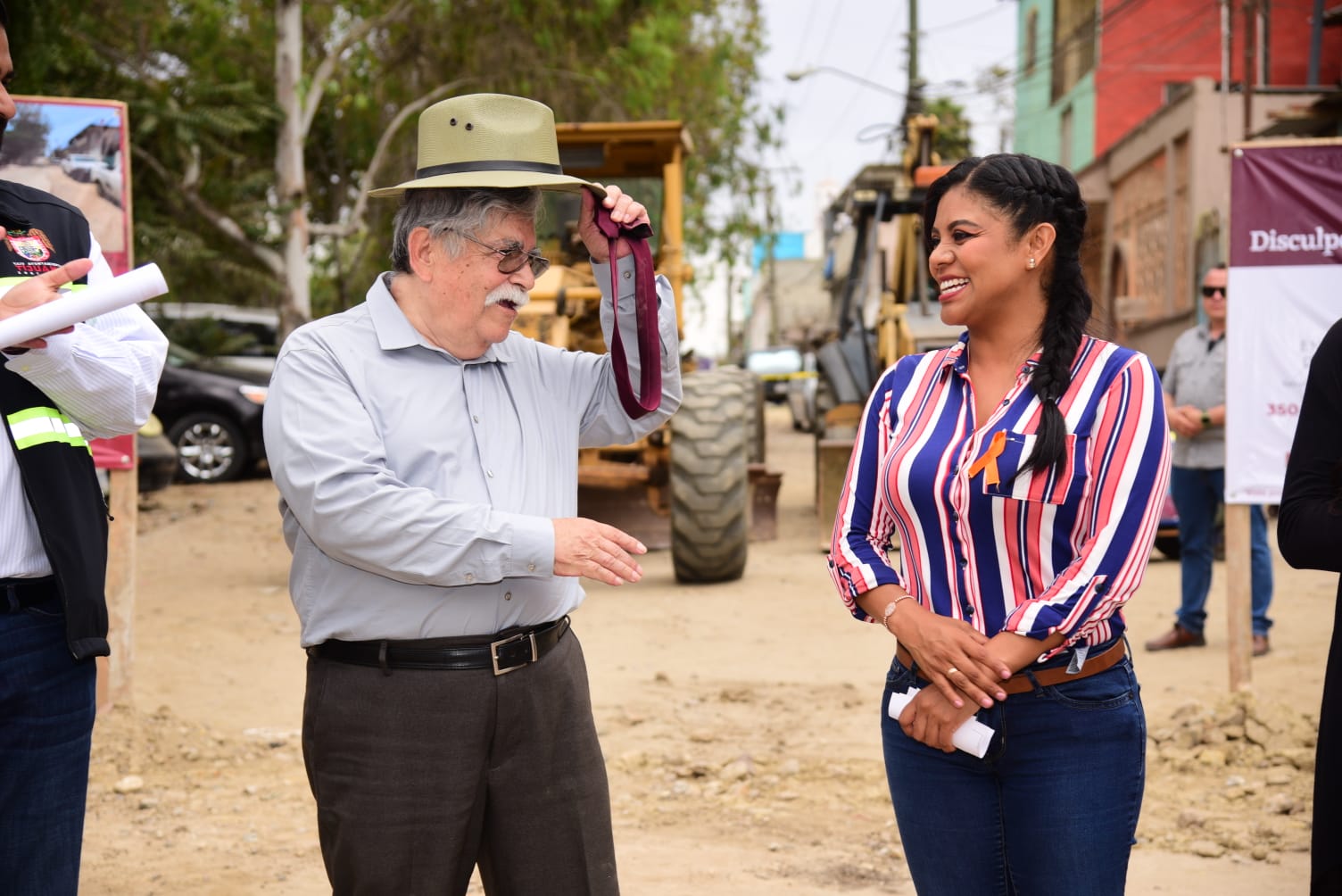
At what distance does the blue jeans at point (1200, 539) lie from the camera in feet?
23.5

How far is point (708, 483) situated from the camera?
29.3 feet

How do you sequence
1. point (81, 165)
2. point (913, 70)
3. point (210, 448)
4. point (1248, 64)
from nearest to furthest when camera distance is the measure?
point (81, 165) → point (1248, 64) → point (210, 448) → point (913, 70)

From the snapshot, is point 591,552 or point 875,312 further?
point 875,312

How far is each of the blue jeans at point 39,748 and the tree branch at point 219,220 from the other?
11.3 meters

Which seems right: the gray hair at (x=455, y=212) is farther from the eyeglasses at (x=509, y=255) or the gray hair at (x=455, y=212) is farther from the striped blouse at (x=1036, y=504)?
the striped blouse at (x=1036, y=504)

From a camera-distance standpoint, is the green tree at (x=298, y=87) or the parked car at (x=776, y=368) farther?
the parked car at (x=776, y=368)

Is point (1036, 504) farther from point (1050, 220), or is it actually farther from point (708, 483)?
point (708, 483)

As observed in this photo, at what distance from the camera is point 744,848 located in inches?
188

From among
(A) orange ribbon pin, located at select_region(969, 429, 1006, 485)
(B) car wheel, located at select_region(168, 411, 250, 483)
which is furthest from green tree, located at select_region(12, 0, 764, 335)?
(A) orange ribbon pin, located at select_region(969, 429, 1006, 485)

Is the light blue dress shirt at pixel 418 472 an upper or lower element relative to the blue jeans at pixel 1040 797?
upper

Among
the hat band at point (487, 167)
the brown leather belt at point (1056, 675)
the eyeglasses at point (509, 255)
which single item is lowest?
the brown leather belt at point (1056, 675)

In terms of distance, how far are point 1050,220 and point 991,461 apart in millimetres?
487

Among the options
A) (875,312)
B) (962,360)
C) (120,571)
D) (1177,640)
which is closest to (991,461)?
(962,360)

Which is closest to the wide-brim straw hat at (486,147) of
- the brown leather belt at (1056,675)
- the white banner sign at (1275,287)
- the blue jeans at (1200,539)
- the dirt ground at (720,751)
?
the brown leather belt at (1056,675)
